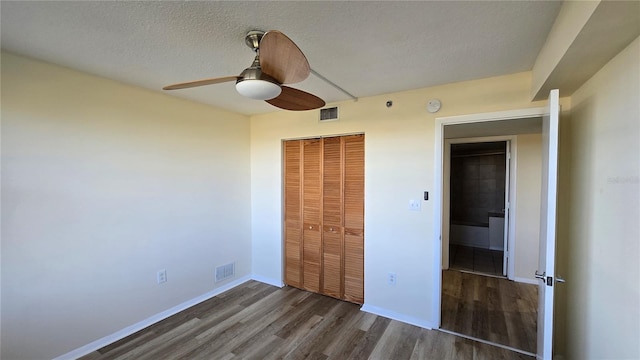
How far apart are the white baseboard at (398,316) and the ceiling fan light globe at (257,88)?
8.20 feet

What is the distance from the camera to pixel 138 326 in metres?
2.53

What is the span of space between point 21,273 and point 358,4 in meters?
2.85

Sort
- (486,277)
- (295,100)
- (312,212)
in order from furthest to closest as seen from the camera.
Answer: (486,277) → (312,212) → (295,100)

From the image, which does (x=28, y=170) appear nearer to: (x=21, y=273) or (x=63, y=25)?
(x=21, y=273)

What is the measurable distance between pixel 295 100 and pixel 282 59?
19.6 inches

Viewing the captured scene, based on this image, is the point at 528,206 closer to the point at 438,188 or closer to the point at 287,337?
the point at 438,188

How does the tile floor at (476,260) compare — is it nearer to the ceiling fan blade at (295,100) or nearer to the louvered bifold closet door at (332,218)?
the louvered bifold closet door at (332,218)

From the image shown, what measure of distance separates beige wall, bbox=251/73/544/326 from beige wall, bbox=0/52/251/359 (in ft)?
5.18

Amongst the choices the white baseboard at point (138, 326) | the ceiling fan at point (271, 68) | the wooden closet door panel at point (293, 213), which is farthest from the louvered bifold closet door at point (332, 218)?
the ceiling fan at point (271, 68)

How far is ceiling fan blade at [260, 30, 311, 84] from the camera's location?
1187 millimetres

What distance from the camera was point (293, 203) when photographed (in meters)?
3.46

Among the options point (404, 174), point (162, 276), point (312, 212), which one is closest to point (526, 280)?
point (404, 174)

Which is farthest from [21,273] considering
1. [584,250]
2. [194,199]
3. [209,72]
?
[584,250]

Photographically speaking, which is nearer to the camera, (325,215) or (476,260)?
(325,215)
